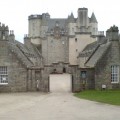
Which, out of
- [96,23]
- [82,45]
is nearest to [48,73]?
[82,45]

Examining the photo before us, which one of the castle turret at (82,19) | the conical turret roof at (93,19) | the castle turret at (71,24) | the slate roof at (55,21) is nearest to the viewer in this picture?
the castle turret at (82,19)

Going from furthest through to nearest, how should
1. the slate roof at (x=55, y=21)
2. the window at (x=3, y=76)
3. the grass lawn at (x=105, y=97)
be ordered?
the slate roof at (x=55, y=21), the window at (x=3, y=76), the grass lawn at (x=105, y=97)

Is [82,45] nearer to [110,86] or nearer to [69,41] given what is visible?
[69,41]

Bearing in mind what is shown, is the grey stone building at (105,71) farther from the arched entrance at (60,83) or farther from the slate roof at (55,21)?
the slate roof at (55,21)

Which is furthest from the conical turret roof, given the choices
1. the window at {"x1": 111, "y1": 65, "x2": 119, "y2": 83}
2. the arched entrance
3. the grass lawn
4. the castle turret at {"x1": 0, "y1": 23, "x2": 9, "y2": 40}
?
the grass lawn

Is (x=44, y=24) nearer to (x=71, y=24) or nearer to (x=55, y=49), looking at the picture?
(x=71, y=24)

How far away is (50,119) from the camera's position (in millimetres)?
19828

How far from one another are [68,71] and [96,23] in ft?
297

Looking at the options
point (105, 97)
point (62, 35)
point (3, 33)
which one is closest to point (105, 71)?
point (3, 33)

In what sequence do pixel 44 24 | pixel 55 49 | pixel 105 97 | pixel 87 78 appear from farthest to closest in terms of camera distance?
pixel 44 24 → pixel 55 49 → pixel 87 78 → pixel 105 97

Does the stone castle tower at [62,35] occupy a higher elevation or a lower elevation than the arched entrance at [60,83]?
higher

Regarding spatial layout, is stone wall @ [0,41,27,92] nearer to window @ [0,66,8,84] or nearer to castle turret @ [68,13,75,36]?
window @ [0,66,8,84]


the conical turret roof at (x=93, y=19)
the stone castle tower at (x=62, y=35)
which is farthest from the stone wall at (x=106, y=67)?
the conical turret roof at (x=93, y=19)

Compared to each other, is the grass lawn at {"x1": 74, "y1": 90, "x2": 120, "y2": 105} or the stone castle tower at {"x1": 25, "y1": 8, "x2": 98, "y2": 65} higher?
the stone castle tower at {"x1": 25, "y1": 8, "x2": 98, "y2": 65}
